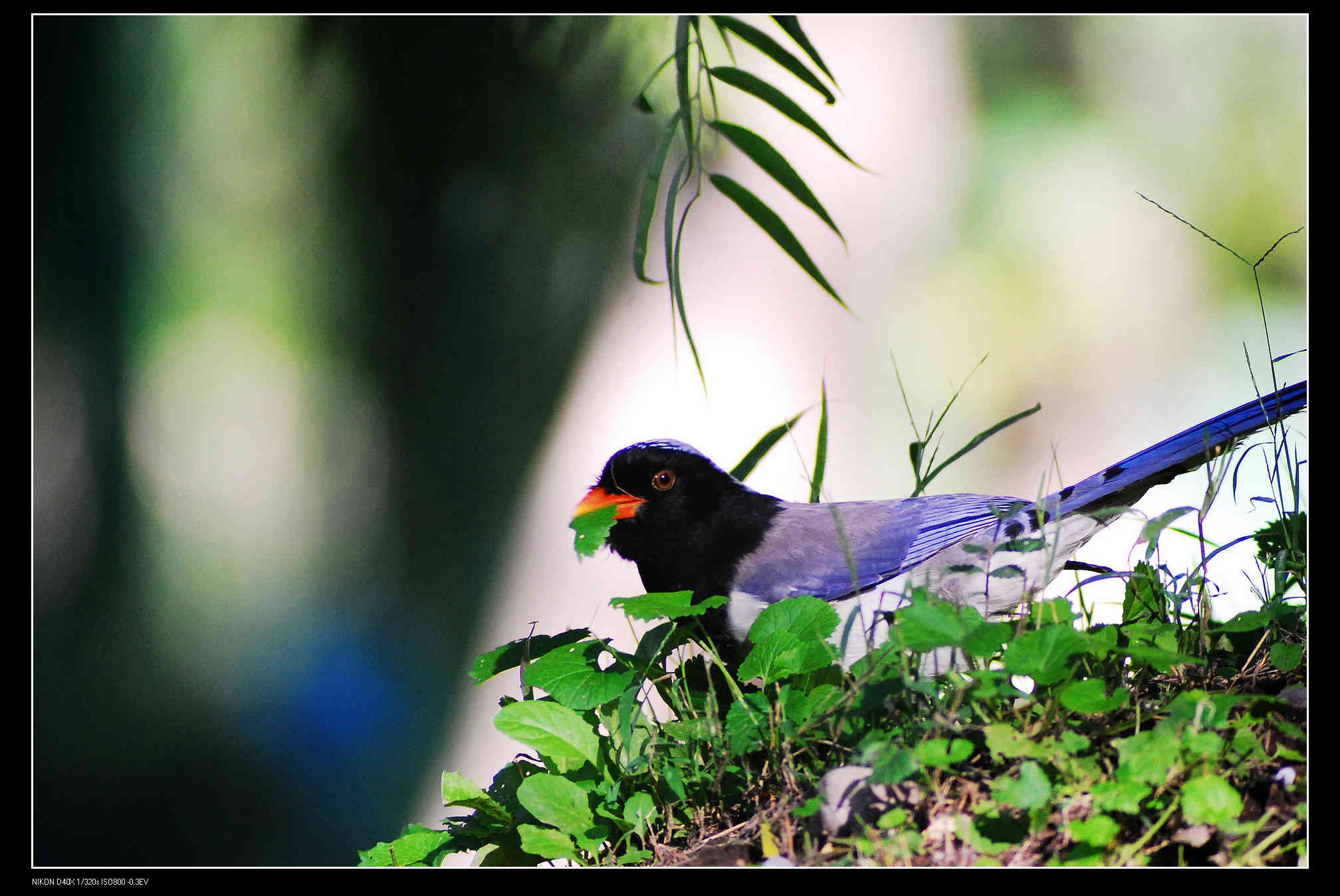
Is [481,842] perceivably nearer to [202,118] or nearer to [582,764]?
[582,764]

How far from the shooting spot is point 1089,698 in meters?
1.16

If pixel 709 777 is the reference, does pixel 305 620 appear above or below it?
above

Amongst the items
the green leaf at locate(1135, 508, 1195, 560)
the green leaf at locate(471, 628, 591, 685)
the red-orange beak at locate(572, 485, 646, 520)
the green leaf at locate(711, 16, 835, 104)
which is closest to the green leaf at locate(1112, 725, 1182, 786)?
the green leaf at locate(1135, 508, 1195, 560)

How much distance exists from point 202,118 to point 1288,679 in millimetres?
2903

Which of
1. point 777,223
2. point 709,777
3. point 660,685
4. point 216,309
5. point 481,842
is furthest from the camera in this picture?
point 216,309

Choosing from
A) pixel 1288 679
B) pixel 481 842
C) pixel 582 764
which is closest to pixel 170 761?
pixel 481 842

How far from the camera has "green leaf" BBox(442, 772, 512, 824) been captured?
1.51m

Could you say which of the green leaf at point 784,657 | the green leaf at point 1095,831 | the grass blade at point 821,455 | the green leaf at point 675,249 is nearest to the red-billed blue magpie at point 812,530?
the grass blade at point 821,455

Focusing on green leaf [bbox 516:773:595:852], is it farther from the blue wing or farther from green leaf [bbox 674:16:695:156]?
green leaf [bbox 674:16:695:156]

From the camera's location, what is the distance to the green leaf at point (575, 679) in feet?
4.77

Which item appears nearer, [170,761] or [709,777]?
[709,777]

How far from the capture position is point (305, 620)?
8.96 ft

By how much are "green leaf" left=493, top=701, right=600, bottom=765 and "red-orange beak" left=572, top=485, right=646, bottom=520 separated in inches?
26.2
